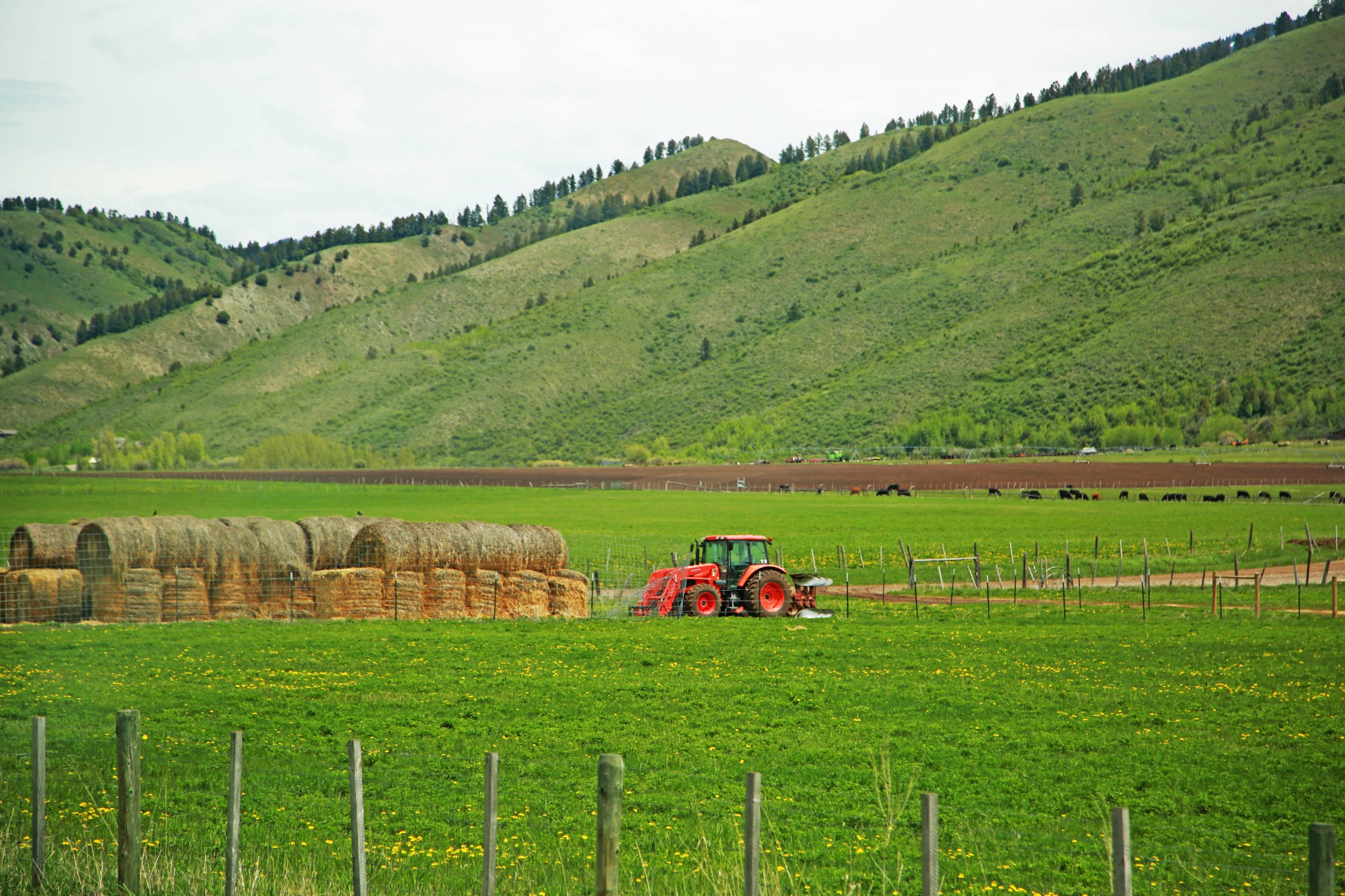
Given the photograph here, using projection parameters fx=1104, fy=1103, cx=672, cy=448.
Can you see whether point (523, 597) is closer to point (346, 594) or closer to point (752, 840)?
point (346, 594)

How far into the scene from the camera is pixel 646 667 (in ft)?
60.1

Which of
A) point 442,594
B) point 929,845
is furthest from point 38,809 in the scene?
point 442,594

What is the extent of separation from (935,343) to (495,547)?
385 feet

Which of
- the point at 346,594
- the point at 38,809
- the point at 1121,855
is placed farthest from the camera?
the point at 346,594

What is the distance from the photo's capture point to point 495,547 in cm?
2750

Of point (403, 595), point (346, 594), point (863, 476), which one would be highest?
point (863, 476)

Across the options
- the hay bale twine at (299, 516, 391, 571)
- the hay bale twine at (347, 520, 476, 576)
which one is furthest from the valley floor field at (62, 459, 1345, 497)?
the hay bale twine at (299, 516, 391, 571)

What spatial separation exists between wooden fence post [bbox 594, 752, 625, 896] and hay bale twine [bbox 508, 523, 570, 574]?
2261cm

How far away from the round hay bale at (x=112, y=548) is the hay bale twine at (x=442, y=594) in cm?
606

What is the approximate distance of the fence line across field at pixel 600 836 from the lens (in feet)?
15.9

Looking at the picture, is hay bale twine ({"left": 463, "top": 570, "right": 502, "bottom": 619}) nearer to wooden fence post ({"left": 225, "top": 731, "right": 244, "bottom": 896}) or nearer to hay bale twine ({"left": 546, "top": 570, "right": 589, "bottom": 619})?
hay bale twine ({"left": 546, "top": 570, "right": 589, "bottom": 619})

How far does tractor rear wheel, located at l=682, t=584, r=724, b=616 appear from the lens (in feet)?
86.8

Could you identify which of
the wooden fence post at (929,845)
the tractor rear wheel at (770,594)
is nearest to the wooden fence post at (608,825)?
the wooden fence post at (929,845)

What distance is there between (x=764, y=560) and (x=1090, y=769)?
52.0ft
